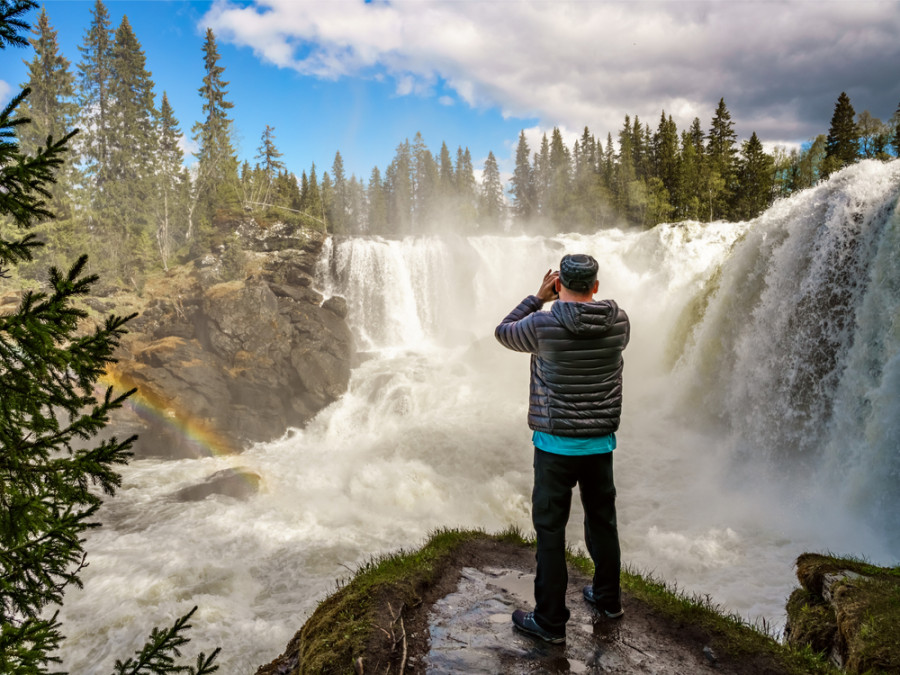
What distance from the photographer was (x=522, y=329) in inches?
144

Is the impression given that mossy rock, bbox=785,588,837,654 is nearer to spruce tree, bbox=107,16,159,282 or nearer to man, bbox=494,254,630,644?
man, bbox=494,254,630,644

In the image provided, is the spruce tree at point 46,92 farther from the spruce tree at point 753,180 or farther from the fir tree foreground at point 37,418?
the spruce tree at point 753,180

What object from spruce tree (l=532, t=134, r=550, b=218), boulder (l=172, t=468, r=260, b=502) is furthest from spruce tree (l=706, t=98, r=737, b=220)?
boulder (l=172, t=468, r=260, b=502)

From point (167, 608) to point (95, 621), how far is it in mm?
1321

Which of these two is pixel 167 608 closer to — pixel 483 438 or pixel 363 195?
pixel 483 438

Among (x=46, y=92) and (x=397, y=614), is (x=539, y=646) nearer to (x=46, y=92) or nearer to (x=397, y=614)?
(x=397, y=614)

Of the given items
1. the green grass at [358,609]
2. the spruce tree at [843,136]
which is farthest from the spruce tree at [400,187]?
the green grass at [358,609]

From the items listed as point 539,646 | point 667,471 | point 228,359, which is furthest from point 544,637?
point 228,359

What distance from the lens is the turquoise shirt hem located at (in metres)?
3.50

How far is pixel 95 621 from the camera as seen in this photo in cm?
985

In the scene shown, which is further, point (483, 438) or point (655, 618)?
point (483, 438)

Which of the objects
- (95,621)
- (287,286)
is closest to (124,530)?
(95,621)

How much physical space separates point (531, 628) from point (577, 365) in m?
2.20

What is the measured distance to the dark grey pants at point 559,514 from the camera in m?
3.56
